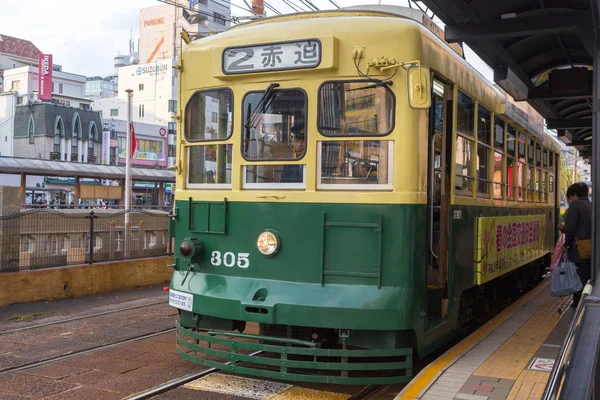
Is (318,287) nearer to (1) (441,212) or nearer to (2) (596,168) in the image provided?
(1) (441,212)

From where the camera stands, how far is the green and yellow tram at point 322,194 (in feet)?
17.0

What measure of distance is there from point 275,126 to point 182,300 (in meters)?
1.77

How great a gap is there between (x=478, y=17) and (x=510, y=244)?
2.91 m

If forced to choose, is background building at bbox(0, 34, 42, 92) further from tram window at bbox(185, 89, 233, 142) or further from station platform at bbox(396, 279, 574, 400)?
station platform at bbox(396, 279, 574, 400)

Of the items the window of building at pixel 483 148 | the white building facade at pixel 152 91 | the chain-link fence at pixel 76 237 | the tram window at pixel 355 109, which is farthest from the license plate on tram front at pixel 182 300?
the white building facade at pixel 152 91

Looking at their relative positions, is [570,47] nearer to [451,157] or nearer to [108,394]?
[451,157]

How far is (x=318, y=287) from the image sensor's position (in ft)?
17.3

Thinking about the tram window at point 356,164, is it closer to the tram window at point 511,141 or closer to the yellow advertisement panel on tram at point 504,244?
Result: the yellow advertisement panel on tram at point 504,244

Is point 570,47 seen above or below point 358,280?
above

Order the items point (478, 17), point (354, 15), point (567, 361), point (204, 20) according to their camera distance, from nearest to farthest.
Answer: point (567, 361) → point (354, 15) → point (478, 17) → point (204, 20)

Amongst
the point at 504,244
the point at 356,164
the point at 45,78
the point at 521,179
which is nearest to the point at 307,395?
the point at 356,164

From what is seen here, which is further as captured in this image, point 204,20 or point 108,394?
point 204,20

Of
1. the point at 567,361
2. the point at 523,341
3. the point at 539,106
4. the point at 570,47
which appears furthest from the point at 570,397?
the point at 539,106

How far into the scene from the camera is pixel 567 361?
2557 mm
